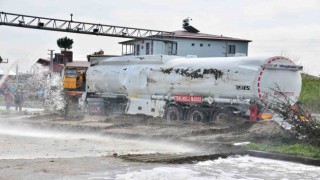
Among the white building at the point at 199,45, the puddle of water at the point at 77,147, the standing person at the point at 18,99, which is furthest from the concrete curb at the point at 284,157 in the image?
the white building at the point at 199,45

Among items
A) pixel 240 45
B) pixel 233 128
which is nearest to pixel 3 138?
pixel 233 128

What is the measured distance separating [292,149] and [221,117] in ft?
26.7

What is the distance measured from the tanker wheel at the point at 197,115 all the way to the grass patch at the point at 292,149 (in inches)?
314

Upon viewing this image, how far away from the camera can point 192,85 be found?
22422 millimetres

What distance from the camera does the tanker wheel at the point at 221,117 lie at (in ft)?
67.3

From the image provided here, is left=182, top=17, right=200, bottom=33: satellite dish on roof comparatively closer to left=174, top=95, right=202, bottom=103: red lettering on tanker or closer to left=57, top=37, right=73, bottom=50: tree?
left=174, top=95, right=202, bottom=103: red lettering on tanker

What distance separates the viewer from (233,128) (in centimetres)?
1858

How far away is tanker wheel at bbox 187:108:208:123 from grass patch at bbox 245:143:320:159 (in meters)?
7.97

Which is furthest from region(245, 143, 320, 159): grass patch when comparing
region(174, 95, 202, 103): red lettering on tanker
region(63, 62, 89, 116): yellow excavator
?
region(63, 62, 89, 116): yellow excavator

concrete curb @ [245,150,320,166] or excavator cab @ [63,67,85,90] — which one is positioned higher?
excavator cab @ [63,67,85,90]

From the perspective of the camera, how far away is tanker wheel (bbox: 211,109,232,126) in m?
20.5

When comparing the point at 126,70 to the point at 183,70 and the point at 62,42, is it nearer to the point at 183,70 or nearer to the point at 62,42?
the point at 183,70

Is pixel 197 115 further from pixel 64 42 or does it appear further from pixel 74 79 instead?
pixel 64 42

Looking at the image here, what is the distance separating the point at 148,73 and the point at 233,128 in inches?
290
